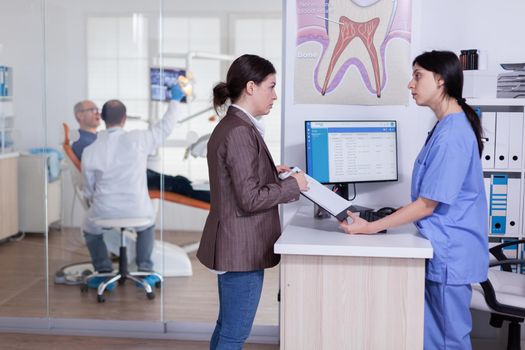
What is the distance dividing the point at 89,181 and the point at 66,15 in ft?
3.15

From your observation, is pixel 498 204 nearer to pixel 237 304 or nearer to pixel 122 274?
pixel 237 304

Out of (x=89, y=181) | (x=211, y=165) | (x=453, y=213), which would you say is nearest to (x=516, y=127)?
(x=453, y=213)

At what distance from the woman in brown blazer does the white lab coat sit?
152cm

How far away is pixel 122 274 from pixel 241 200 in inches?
73.9

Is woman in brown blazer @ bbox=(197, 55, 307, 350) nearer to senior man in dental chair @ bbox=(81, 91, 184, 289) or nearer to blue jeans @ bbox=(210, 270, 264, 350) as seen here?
blue jeans @ bbox=(210, 270, 264, 350)

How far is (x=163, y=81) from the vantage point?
3.87 meters

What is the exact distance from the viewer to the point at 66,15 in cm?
390

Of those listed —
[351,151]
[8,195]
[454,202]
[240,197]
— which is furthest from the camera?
[8,195]

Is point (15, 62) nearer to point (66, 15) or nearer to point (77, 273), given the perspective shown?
point (66, 15)

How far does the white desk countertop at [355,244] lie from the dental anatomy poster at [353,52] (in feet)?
3.11

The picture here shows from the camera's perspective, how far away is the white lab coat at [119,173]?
3.95 metres

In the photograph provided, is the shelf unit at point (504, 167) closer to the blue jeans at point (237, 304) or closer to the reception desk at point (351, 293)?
the reception desk at point (351, 293)

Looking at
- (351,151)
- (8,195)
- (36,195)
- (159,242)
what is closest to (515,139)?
(351,151)

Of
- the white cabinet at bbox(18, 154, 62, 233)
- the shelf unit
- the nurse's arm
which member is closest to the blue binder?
the shelf unit
